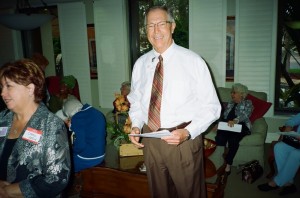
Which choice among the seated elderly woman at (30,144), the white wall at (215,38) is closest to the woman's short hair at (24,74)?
the seated elderly woman at (30,144)

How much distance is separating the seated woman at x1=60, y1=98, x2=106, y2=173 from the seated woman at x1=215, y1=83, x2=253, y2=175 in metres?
1.99

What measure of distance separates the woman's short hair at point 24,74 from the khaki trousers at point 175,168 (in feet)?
2.33

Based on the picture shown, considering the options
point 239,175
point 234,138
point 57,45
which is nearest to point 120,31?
point 57,45

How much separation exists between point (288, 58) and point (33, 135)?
4465mm

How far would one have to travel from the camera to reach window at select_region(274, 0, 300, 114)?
4324 millimetres

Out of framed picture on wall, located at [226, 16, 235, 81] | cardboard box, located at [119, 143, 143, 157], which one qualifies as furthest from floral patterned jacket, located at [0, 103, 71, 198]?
framed picture on wall, located at [226, 16, 235, 81]

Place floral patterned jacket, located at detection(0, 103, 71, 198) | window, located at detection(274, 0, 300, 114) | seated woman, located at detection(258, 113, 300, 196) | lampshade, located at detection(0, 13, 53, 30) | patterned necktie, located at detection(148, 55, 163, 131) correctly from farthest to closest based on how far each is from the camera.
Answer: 1. window, located at detection(274, 0, 300, 114)
2. seated woman, located at detection(258, 113, 300, 196)
3. lampshade, located at detection(0, 13, 53, 30)
4. patterned necktie, located at detection(148, 55, 163, 131)
5. floral patterned jacket, located at detection(0, 103, 71, 198)

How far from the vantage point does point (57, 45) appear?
21.2 ft

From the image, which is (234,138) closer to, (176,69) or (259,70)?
(259,70)

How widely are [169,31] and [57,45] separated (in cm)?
539

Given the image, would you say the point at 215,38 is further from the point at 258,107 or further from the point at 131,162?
the point at 131,162

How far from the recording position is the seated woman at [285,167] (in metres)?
3.13

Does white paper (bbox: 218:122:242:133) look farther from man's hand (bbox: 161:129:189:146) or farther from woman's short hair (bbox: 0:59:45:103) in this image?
woman's short hair (bbox: 0:59:45:103)

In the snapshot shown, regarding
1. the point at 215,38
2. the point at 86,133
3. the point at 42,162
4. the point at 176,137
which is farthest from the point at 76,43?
the point at 176,137
